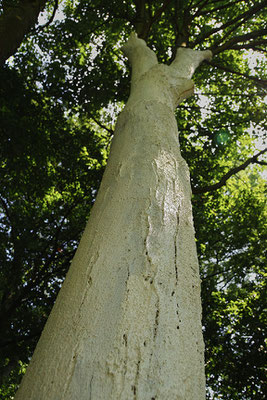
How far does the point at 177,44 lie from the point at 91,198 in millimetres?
3851

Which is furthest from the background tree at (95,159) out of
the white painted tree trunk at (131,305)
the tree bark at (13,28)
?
the white painted tree trunk at (131,305)

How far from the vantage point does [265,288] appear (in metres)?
5.81

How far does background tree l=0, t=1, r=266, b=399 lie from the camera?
18.2 ft

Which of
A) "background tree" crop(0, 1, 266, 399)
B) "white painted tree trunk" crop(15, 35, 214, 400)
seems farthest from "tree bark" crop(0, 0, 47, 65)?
"white painted tree trunk" crop(15, 35, 214, 400)

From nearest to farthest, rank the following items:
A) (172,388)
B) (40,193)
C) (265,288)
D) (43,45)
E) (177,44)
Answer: (172,388)
(177,44)
(265,288)
(40,193)
(43,45)

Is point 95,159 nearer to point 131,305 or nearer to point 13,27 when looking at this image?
point 13,27

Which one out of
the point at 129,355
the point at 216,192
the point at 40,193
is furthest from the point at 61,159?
the point at 129,355

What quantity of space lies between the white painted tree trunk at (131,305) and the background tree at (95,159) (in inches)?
146

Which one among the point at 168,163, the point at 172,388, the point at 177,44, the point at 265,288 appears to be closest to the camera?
the point at 172,388

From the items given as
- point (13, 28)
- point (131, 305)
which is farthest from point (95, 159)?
point (131, 305)

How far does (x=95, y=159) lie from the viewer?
6.55 meters

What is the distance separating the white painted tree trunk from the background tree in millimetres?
3701

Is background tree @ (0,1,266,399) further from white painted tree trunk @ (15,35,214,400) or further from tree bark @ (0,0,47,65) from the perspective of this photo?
white painted tree trunk @ (15,35,214,400)

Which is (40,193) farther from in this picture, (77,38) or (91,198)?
(77,38)
